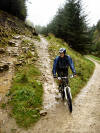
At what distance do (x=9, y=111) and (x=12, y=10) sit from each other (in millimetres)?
26246

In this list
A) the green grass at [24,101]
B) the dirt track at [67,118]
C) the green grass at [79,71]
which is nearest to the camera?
the dirt track at [67,118]

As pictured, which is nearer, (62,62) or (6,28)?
(62,62)

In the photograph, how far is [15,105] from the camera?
511cm

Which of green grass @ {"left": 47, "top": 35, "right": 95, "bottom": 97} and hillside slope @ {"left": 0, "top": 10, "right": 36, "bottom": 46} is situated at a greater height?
hillside slope @ {"left": 0, "top": 10, "right": 36, "bottom": 46}

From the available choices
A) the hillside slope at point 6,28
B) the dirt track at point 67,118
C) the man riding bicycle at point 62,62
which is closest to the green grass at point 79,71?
the dirt track at point 67,118

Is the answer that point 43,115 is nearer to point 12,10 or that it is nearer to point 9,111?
point 9,111

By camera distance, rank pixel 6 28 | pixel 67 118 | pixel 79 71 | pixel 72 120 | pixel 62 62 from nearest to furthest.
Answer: pixel 72 120 → pixel 67 118 → pixel 62 62 → pixel 79 71 → pixel 6 28

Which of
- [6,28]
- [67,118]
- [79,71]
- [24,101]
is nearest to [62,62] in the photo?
[67,118]

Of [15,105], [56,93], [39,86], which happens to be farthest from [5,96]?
[56,93]

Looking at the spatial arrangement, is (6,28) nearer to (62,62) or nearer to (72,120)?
(62,62)

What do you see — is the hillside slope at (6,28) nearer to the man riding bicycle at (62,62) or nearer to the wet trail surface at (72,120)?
the man riding bicycle at (62,62)

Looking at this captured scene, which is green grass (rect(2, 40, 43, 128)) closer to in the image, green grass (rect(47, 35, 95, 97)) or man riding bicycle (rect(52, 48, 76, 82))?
man riding bicycle (rect(52, 48, 76, 82))

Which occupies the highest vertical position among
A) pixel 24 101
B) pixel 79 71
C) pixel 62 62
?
pixel 62 62

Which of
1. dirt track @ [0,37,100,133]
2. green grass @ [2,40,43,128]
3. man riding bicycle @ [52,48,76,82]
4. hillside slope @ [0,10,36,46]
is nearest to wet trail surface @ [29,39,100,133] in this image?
dirt track @ [0,37,100,133]
